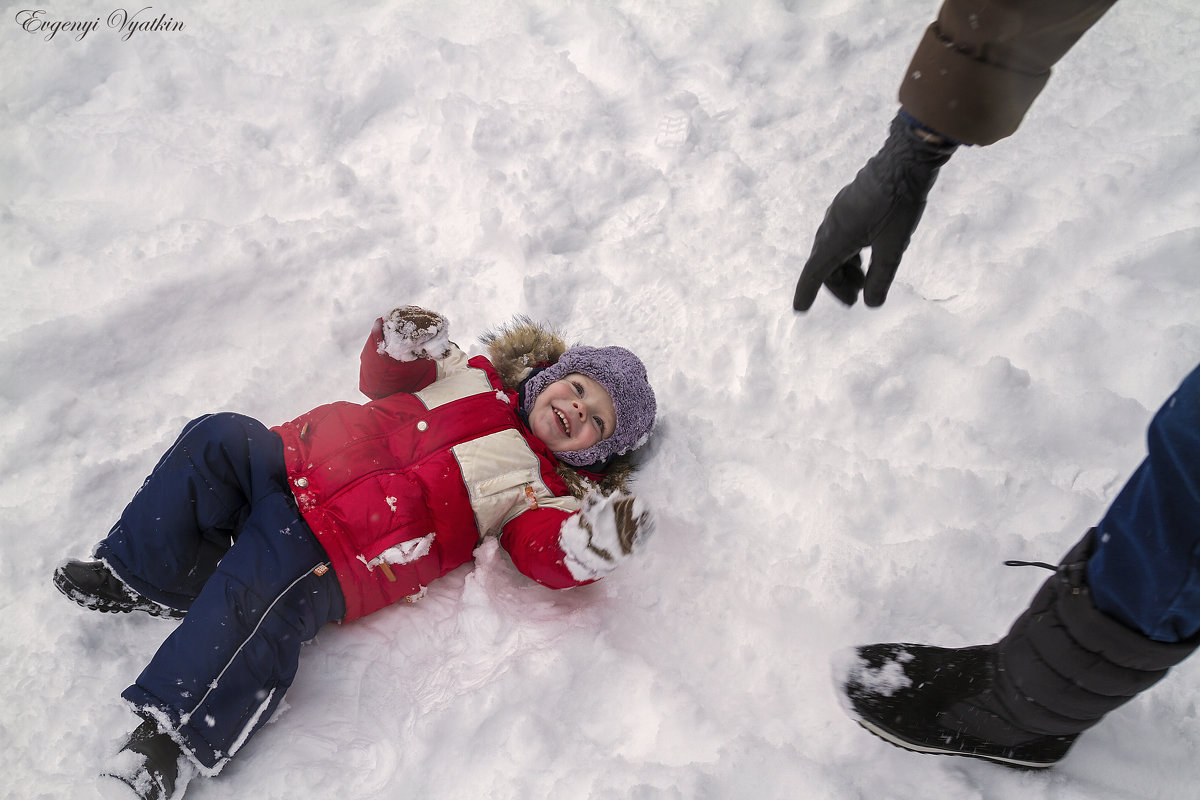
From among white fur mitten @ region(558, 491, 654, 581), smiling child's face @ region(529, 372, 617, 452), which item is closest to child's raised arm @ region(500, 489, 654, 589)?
white fur mitten @ region(558, 491, 654, 581)

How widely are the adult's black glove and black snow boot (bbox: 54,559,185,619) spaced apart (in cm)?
201

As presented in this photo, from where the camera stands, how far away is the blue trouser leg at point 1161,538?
1.01 metres

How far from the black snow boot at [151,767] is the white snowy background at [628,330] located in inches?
3.9

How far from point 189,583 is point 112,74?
280cm

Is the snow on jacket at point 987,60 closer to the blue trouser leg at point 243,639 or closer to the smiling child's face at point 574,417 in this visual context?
the smiling child's face at point 574,417

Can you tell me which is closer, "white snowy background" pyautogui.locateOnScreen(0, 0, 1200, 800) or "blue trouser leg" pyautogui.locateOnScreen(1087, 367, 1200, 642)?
"blue trouser leg" pyautogui.locateOnScreen(1087, 367, 1200, 642)

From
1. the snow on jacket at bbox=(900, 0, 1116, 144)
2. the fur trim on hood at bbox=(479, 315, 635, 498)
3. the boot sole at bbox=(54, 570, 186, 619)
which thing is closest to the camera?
the snow on jacket at bbox=(900, 0, 1116, 144)

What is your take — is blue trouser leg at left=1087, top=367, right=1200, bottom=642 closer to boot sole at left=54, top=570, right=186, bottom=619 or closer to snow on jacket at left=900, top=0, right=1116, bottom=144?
snow on jacket at left=900, top=0, right=1116, bottom=144

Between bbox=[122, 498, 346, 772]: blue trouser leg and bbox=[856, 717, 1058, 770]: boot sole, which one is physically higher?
bbox=[122, 498, 346, 772]: blue trouser leg

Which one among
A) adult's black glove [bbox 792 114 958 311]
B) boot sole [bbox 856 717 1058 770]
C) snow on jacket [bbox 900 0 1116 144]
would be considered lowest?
boot sole [bbox 856 717 1058 770]

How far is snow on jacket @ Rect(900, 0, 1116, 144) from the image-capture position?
1386mm

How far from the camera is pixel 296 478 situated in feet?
6.78

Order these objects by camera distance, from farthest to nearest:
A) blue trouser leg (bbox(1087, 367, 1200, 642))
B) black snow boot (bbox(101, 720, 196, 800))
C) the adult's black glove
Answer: the adult's black glove, black snow boot (bbox(101, 720, 196, 800)), blue trouser leg (bbox(1087, 367, 1200, 642))

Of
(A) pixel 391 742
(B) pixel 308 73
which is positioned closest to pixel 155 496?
(A) pixel 391 742
